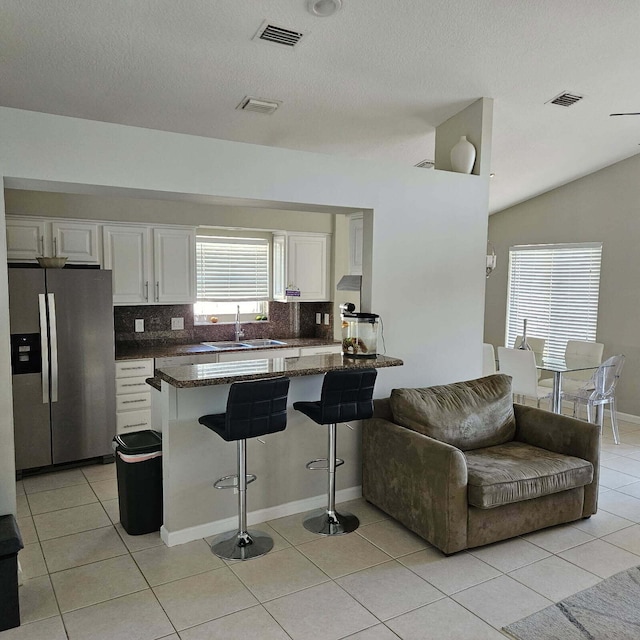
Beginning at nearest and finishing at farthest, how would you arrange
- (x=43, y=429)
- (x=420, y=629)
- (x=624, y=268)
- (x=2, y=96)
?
1. (x=420, y=629)
2. (x=2, y=96)
3. (x=43, y=429)
4. (x=624, y=268)

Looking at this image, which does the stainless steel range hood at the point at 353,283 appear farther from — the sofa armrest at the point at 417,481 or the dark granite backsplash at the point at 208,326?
the dark granite backsplash at the point at 208,326

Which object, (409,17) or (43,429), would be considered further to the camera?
(43,429)

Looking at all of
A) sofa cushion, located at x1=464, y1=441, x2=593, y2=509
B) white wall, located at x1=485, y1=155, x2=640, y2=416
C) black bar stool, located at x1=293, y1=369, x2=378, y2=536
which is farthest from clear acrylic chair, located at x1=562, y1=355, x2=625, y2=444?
black bar stool, located at x1=293, y1=369, x2=378, y2=536

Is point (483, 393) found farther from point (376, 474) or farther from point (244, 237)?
point (244, 237)

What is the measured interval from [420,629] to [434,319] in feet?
7.48

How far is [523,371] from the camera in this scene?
206 inches

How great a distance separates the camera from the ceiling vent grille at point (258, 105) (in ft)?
12.8

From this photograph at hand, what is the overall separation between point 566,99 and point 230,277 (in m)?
3.74

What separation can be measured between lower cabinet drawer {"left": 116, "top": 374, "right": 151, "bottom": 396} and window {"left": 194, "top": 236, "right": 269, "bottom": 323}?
4.08 ft

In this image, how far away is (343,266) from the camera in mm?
6305

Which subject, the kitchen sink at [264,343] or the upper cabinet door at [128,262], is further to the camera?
the kitchen sink at [264,343]

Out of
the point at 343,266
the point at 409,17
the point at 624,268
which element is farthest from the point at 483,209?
the point at 624,268

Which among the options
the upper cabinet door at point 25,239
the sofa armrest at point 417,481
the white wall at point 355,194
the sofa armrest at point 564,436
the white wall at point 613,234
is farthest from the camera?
the white wall at point 613,234

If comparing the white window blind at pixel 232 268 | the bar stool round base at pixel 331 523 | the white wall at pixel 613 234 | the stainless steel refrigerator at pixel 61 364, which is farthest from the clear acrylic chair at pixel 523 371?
the stainless steel refrigerator at pixel 61 364
